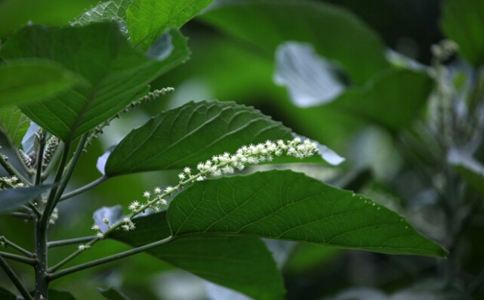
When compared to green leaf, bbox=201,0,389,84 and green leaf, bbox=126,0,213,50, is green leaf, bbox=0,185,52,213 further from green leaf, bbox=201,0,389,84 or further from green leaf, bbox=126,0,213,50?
green leaf, bbox=201,0,389,84

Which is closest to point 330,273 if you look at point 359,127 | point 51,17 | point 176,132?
point 359,127

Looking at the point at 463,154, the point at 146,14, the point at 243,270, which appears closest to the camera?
the point at 146,14

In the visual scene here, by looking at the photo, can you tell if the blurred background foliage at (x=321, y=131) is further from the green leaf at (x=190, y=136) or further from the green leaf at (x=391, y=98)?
the green leaf at (x=190, y=136)

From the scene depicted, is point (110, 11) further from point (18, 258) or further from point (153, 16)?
point (18, 258)

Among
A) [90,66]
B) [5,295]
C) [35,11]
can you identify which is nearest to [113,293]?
[5,295]

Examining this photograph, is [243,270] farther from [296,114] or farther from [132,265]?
[296,114]

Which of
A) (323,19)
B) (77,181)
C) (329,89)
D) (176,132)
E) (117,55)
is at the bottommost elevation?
(77,181)
